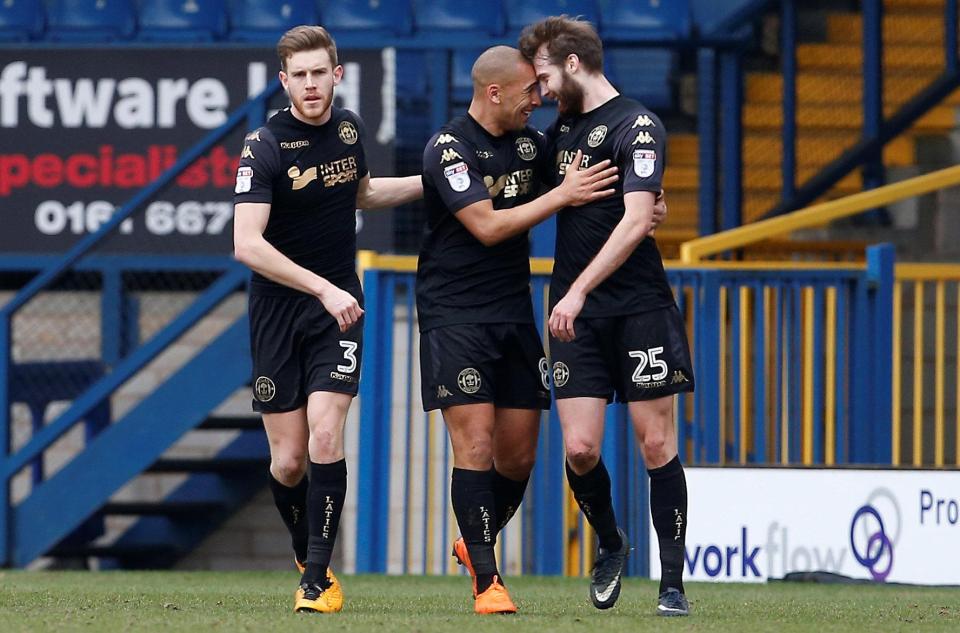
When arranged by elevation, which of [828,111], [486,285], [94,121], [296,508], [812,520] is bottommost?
[812,520]

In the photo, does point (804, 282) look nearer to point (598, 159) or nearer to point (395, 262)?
point (395, 262)

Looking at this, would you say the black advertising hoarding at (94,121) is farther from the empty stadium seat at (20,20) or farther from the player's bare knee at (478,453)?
the player's bare knee at (478,453)

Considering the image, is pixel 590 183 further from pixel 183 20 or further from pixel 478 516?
pixel 183 20

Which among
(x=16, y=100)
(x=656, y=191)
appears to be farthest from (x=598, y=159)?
(x=16, y=100)

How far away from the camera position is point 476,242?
5363mm

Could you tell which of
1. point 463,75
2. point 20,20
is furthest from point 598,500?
point 20,20

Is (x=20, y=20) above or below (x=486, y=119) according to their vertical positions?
above

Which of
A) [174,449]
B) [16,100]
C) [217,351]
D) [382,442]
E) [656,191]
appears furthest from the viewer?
[174,449]

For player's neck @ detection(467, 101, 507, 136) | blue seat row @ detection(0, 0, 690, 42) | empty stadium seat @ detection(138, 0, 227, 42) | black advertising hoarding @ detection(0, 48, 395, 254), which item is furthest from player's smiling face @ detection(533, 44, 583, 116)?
empty stadium seat @ detection(138, 0, 227, 42)

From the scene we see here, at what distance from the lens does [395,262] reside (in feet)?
27.6

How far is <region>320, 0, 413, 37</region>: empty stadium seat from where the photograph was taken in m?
11.5

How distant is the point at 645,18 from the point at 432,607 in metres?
6.65

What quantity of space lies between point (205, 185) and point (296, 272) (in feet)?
15.0


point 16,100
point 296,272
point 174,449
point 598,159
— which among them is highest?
point 16,100
